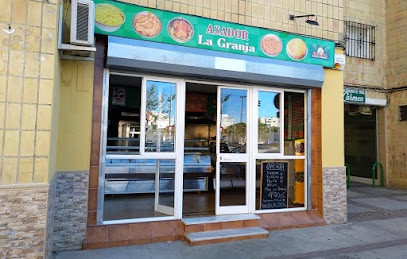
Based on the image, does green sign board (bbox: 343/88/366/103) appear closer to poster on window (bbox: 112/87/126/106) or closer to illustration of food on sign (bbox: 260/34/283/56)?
illustration of food on sign (bbox: 260/34/283/56)

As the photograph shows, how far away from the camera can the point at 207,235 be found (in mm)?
4629

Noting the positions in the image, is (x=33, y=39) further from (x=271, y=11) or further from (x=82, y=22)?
(x=271, y=11)

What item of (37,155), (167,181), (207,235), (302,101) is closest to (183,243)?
(207,235)

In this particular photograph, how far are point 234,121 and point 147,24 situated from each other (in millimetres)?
2321

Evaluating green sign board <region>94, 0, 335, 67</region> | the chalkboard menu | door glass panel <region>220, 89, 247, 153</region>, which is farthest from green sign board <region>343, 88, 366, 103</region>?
door glass panel <region>220, 89, 247, 153</region>

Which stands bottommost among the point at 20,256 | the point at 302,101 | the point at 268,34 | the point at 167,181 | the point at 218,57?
the point at 20,256

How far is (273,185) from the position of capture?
575cm

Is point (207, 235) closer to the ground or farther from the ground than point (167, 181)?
closer to the ground

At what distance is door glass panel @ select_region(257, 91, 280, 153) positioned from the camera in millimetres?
5680

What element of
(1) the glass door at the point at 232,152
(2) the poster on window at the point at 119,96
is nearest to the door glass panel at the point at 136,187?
(1) the glass door at the point at 232,152

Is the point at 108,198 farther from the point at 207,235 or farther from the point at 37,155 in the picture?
the point at 37,155

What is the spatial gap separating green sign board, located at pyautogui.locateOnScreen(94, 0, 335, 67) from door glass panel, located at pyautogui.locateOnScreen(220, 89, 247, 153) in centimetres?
83

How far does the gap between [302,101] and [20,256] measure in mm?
5184

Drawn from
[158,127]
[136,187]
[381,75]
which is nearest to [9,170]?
[158,127]
